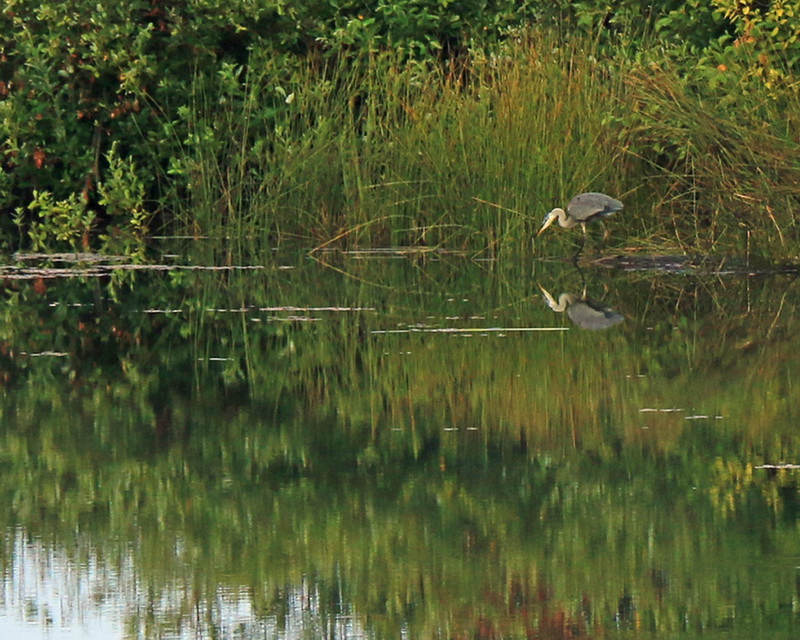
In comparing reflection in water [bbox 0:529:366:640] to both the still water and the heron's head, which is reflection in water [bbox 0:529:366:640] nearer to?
the still water

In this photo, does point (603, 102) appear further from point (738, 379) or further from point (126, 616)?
point (126, 616)

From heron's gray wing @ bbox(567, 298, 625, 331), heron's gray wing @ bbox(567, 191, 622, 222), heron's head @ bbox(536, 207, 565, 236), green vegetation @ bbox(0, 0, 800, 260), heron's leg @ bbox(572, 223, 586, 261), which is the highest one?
green vegetation @ bbox(0, 0, 800, 260)

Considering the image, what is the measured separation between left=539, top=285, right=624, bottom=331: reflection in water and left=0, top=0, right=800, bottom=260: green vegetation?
187 cm

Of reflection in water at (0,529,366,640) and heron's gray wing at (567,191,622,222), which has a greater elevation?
heron's gray wing at (567,191,622,222)

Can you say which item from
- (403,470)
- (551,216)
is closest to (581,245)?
(551,216)

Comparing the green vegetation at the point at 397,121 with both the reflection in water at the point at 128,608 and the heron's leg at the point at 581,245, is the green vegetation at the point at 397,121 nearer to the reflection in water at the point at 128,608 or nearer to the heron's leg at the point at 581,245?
the heron's leg at the point at 581,245

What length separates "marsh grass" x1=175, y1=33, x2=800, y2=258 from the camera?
39.9 ft

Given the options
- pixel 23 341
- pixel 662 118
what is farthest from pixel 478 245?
pixel 23 341

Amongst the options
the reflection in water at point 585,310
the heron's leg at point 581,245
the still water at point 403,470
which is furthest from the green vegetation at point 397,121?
the still water at point 403,470

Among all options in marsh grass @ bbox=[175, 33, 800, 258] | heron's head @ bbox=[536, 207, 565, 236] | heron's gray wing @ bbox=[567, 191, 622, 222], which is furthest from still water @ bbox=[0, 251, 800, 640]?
heron's head @ bbox=[536, 207, 565, 236]

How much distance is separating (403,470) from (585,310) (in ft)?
14.3

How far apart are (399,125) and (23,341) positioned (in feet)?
18.6

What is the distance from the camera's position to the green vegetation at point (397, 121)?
41.1 ft

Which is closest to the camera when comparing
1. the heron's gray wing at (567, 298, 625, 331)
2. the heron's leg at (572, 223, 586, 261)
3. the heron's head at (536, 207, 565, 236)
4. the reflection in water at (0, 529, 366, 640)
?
the reflection in water at (0, 529, 366, 640)
